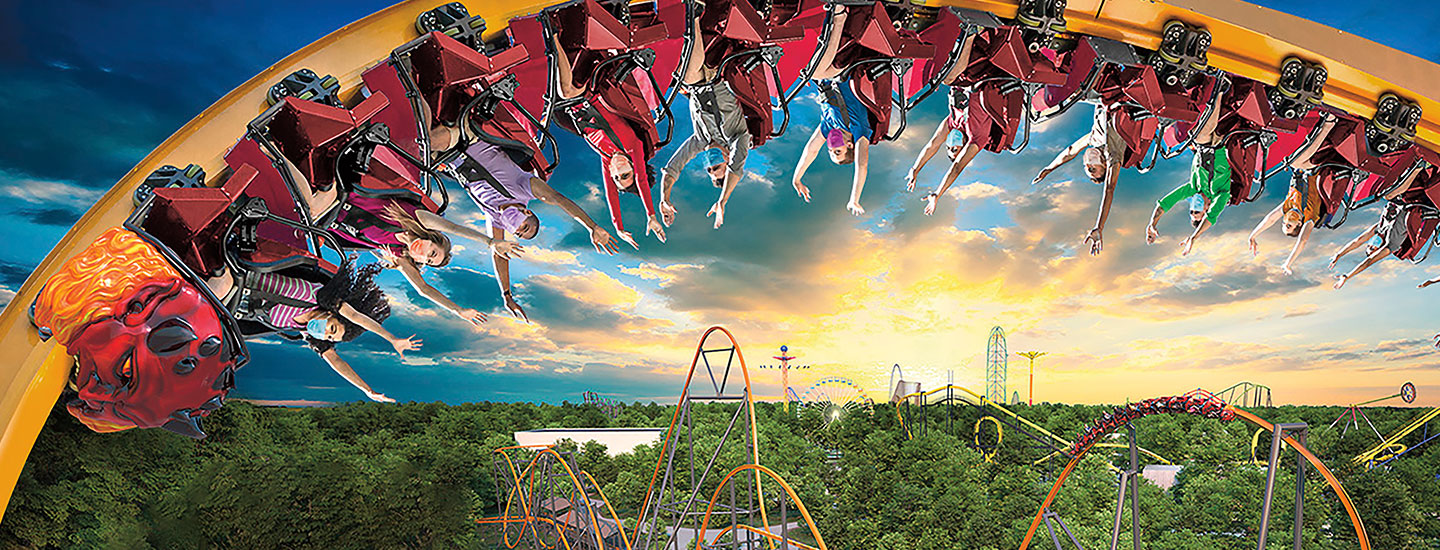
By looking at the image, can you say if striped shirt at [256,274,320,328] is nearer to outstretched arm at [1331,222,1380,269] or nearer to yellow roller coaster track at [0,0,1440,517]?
yellow roller coaster track at [0,0,1440,517]

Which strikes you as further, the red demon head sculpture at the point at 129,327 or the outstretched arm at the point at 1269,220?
the outstretched arm at the point at 1269,220

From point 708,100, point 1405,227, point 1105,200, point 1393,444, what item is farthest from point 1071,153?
point 1393,444

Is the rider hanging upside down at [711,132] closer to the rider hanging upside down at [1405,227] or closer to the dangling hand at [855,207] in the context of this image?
the dangling hand at [855,207]

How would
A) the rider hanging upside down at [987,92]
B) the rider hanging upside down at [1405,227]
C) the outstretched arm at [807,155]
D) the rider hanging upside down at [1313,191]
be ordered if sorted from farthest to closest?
the rider hanging upside down at [1405,227], the rider hanging upside down at [1313,191], the outstretched arm at [807,155], the rider hanging upside down at [987,92]

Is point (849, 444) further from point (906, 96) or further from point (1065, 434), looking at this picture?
point (906, 96)

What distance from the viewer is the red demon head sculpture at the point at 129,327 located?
582 mm

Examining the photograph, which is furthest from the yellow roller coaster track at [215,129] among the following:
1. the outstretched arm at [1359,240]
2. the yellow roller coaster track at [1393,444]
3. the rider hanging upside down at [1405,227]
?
the yellow roller coaster track at [1393,444]

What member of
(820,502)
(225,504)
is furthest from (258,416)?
(820,502)

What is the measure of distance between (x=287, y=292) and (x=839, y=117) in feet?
2.18

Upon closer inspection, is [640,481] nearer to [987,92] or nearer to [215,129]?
[987,92]

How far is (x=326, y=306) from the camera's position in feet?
2.42

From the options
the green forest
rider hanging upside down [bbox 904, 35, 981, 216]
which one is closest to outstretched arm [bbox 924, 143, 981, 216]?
rider hanging upside down [bbox 904, 35, 981, 216]

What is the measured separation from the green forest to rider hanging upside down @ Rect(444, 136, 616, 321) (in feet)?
1.82

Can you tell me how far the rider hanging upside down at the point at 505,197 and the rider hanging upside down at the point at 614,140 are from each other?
5cm
